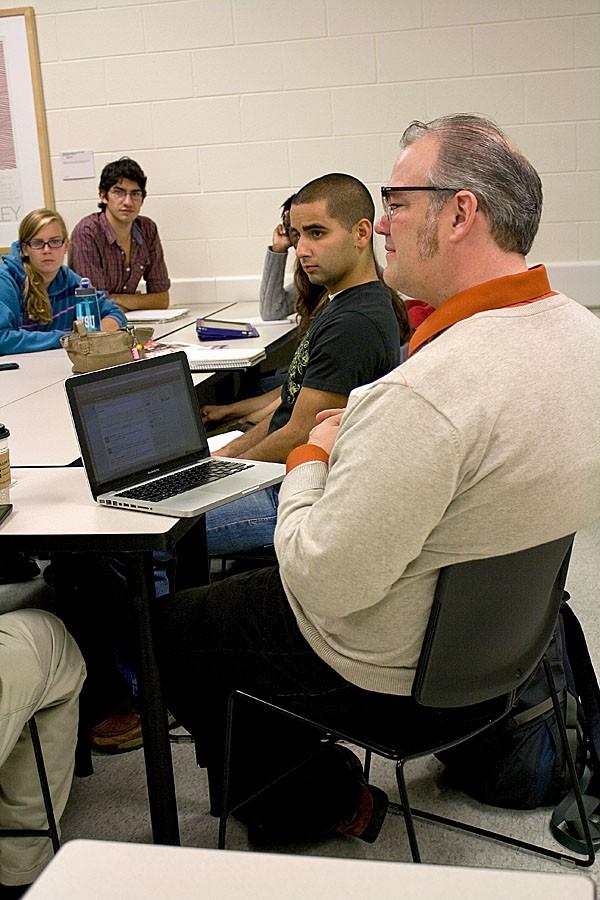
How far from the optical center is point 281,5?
5207 mm

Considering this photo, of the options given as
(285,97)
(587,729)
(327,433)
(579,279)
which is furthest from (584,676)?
(285,97)

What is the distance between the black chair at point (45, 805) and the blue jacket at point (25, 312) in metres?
2.33

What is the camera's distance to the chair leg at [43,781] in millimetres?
1875

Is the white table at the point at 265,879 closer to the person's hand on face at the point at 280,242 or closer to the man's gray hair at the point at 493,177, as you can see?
the man's gray hair at the point at 493,177

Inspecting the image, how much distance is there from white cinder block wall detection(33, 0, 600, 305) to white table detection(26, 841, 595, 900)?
4.70 metres

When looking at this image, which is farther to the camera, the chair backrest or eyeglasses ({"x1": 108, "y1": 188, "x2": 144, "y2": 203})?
eyeglasses ({"x1": 108, "y1": 188, "x2": 144, "y2": 203})

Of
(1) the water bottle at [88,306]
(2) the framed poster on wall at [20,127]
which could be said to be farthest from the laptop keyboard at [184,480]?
(2) the framed poster on wall at [20,127]

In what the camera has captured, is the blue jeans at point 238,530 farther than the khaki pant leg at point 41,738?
Yes

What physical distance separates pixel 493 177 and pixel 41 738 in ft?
4.12

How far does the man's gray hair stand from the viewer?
5.16 feet

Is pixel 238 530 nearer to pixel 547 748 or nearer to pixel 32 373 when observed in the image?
pixel 547 748

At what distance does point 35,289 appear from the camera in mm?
4090

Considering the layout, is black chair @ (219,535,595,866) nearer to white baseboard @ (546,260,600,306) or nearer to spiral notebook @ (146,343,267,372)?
spiral notebook @ (146,343,267,372)

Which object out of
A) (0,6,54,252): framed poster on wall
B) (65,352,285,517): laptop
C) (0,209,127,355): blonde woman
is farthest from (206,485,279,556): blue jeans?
(0,6,54,252): framed poster on wall
